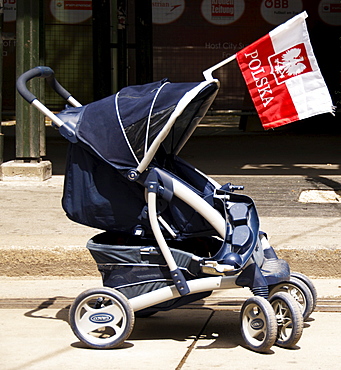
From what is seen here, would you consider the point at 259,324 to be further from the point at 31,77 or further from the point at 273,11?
the point at 273,11

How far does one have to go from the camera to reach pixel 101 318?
4773 millimetres

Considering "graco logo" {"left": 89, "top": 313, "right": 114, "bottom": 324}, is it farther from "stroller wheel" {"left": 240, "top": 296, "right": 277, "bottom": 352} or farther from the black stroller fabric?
"stroller wheel" {"left": 240, "top": 296, "right": 277, "bottom": 352}

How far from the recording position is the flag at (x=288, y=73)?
16.6ft

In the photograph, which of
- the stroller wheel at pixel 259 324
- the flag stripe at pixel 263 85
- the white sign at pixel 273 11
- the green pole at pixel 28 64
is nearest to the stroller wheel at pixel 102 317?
the stroller wheel at pixel 259 324

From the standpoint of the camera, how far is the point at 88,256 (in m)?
6.64

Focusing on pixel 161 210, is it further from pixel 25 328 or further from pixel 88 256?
pixel 88 256

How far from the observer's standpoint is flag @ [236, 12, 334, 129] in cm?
506

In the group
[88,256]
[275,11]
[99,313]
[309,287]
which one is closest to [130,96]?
[99,313]

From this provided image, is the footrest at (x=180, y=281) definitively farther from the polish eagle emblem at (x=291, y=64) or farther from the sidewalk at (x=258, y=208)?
the sidewalk at (x=258, y=208)

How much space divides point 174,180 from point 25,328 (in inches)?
54.7

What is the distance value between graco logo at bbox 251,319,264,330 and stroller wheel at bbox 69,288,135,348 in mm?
690

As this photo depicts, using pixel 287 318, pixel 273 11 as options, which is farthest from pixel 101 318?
pixel 273 11

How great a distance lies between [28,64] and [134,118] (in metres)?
5.64

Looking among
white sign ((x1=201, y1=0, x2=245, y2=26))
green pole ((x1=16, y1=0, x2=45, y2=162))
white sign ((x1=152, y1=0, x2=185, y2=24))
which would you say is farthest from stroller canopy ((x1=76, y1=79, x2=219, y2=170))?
white sign ((x1=201, y1=0, x2=245, y2=26))
